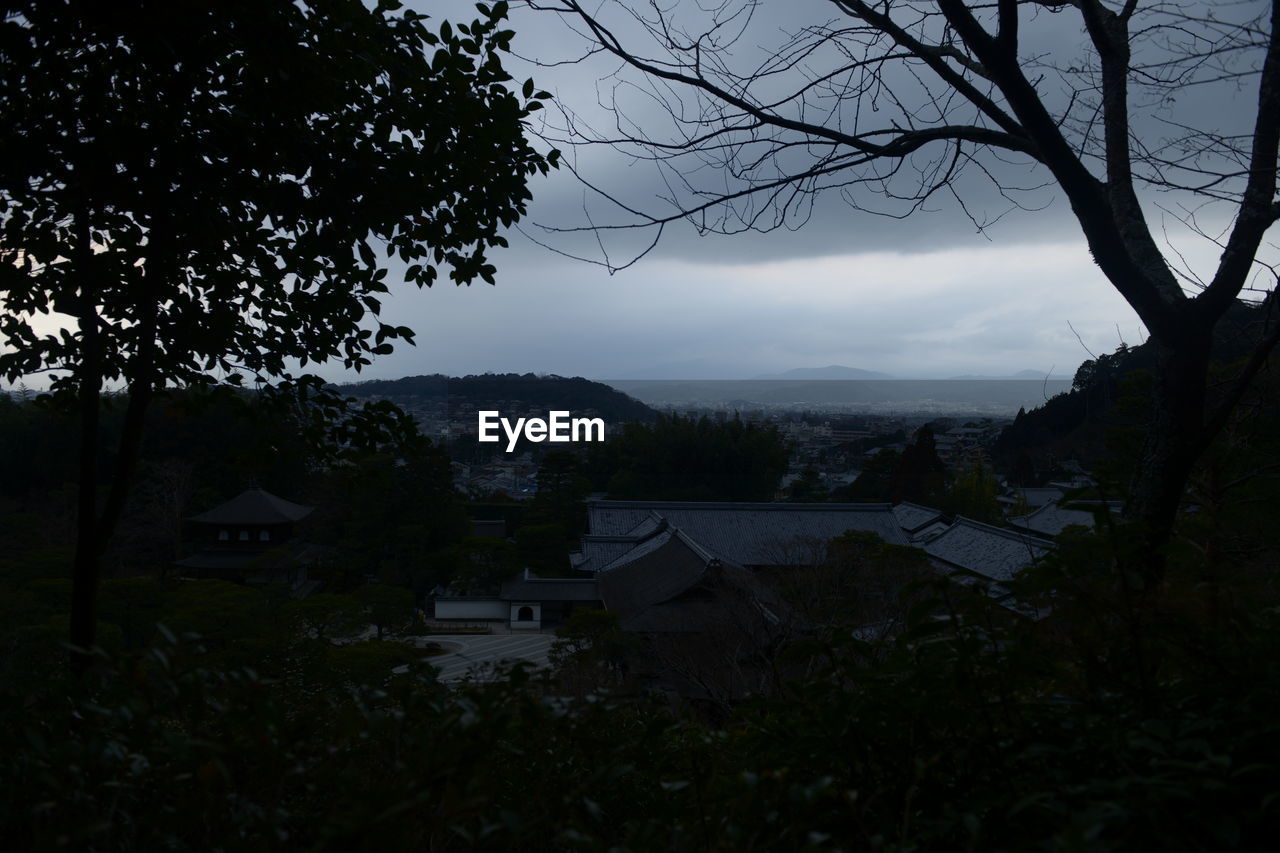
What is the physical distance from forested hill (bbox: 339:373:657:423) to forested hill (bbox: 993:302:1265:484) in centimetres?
1294

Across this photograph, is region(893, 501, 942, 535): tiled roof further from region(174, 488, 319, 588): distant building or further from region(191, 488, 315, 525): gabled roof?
region(191, 488, 315, 525): gabled roof

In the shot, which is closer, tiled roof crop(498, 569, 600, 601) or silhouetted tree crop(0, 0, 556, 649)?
silhouetted tree crop(0, 0, 556, 649)

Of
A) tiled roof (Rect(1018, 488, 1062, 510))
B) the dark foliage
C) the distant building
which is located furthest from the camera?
the dark foliage

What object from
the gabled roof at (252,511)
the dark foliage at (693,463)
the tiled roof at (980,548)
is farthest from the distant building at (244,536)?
the tiled roof at (980,548)

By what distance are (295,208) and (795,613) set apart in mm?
6957

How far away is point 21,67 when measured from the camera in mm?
1705

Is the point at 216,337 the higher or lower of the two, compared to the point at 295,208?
lower

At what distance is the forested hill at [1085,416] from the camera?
2.74 metres

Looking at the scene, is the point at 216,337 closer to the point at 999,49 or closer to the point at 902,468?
the point at 999,49

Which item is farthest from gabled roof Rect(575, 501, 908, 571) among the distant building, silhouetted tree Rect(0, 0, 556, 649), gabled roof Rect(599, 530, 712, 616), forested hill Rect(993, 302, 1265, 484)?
silhouetted tree Rect(0, 0, 556, 649)

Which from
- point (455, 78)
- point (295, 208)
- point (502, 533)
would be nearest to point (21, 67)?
point (295, 208)

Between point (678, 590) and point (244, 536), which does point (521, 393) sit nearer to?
point (244, 536)

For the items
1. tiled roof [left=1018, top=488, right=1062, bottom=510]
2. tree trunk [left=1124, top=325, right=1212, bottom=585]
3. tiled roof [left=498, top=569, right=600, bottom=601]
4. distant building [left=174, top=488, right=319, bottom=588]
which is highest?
tree trunk [left=1124, top=325, right=1212, bottom=585]

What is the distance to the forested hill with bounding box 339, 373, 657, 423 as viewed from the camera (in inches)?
1228
